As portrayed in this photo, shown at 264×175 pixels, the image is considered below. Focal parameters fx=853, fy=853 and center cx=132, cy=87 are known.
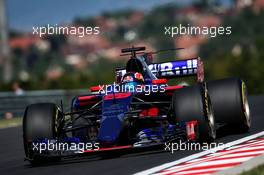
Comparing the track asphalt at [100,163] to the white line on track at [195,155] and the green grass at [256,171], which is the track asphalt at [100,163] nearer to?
the white line on track at [195,155]

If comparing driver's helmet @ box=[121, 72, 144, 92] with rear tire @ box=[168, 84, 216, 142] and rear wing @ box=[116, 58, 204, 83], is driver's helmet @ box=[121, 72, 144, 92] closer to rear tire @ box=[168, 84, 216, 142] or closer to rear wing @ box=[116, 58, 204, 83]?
rear tire @ box=[168, 84, 216, 142]

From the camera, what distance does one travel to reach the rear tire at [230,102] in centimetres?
1362

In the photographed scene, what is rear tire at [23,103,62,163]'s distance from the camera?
12.0m

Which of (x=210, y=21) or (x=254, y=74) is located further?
(x=210, y=21)

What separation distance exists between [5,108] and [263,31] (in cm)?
9876

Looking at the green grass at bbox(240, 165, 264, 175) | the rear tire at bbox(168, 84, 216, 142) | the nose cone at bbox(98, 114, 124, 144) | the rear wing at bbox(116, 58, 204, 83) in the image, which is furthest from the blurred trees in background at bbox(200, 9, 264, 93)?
the green grass at bbox(240, 165, 264, 175)

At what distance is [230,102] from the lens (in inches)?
538

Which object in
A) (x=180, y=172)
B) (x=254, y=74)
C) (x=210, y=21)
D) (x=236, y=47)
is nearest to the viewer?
(x=180, y=172)

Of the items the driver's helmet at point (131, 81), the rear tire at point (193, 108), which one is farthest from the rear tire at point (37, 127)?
the rear tire at point (193, 108)

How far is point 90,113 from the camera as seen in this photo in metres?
13.1

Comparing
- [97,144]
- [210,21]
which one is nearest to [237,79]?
[97,144]

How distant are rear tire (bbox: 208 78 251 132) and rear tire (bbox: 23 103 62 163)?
288 cm

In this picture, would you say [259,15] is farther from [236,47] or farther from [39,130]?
[39,130]

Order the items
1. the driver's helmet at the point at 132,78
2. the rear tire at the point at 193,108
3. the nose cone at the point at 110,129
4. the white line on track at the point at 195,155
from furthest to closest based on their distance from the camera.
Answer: the driver's helmet at the point at 132,78, the rear tire at the point at 193,108, the nose cone at the point at 110,129, the white line on track at the point at 195,155
